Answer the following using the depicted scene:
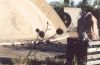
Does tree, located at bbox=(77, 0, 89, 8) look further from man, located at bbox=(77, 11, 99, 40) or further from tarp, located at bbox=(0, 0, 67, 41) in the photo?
man, located at bbox=(77, 11, 99, 40)

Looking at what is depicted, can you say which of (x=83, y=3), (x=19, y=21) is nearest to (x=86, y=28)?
(x=19, y=21)

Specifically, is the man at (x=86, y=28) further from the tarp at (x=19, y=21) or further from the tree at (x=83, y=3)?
the tree at (x=83, y=3)

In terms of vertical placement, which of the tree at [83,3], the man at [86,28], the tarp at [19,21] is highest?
the tree at [83,3]

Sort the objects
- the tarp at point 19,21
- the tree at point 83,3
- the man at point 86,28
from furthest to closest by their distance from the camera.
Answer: the tree at point 83,3 → the tarp at point 19,21 → the man at point 86,28

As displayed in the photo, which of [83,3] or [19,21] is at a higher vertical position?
[83,3]

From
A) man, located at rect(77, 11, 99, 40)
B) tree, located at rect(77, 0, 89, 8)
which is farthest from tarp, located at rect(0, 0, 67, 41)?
tree, located at rect(77, 0, 89, 8)

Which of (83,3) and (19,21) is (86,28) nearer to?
(19,21)

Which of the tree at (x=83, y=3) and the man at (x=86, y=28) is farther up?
the tree at (x=83, y=3)

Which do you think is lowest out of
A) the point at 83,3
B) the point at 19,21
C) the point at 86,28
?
the point at 86,28

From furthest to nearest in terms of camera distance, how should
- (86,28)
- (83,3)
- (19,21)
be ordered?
(83,3) → (19,21) → (86,28)

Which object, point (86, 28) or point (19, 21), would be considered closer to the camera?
point (86, 28)

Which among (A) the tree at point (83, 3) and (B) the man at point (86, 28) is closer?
(B) the man at point (86, 28)

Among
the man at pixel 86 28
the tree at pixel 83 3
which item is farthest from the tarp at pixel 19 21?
the tree at pixel 83 3

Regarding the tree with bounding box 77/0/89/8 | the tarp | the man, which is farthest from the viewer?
the tree with bounding box 77/0/89/8
